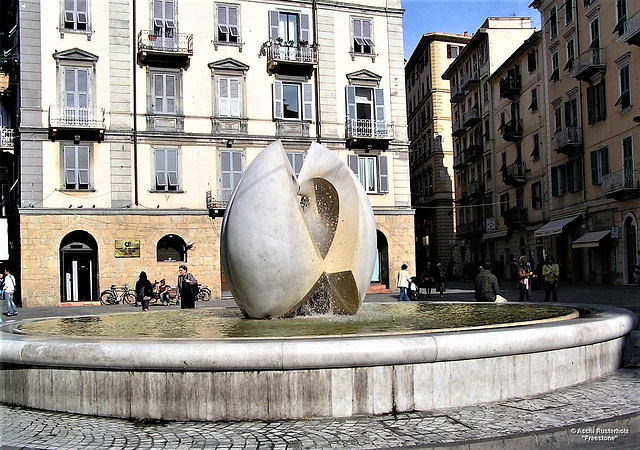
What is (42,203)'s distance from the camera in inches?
1090

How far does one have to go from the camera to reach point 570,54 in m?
35.4

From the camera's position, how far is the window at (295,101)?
3158 centimetres

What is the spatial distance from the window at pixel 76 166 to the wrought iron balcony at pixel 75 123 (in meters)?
0.52

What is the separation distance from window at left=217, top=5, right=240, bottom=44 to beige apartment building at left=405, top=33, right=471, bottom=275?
29549mm

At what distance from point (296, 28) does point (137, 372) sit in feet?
93.5

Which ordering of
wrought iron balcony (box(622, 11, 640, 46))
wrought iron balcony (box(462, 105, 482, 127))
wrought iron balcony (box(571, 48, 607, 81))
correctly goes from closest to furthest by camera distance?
wrought iron balcony (box(622, 11, 640, 46)) → wrought iron balcony (box(571, 48, 607, 81)) → wrought iron balcony (box(462, 105, 482, 127))

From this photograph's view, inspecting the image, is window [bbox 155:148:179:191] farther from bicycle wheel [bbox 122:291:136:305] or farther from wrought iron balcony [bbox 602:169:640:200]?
wrought iron balcony [bbox 602:169:640:200]

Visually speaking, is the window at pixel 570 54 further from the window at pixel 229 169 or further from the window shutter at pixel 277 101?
the window at pixel 229 169

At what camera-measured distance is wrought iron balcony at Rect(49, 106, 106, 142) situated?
90.8ft

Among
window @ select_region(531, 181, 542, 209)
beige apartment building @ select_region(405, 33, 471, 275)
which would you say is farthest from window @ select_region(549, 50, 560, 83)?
beige apartment building @ select_region(405, 33, 471, 275)

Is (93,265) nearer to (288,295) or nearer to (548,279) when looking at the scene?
(548,279)

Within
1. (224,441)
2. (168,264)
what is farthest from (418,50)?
(224,441)

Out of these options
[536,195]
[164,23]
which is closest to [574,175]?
[536,195]

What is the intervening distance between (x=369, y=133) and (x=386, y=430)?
27729 millimetres
